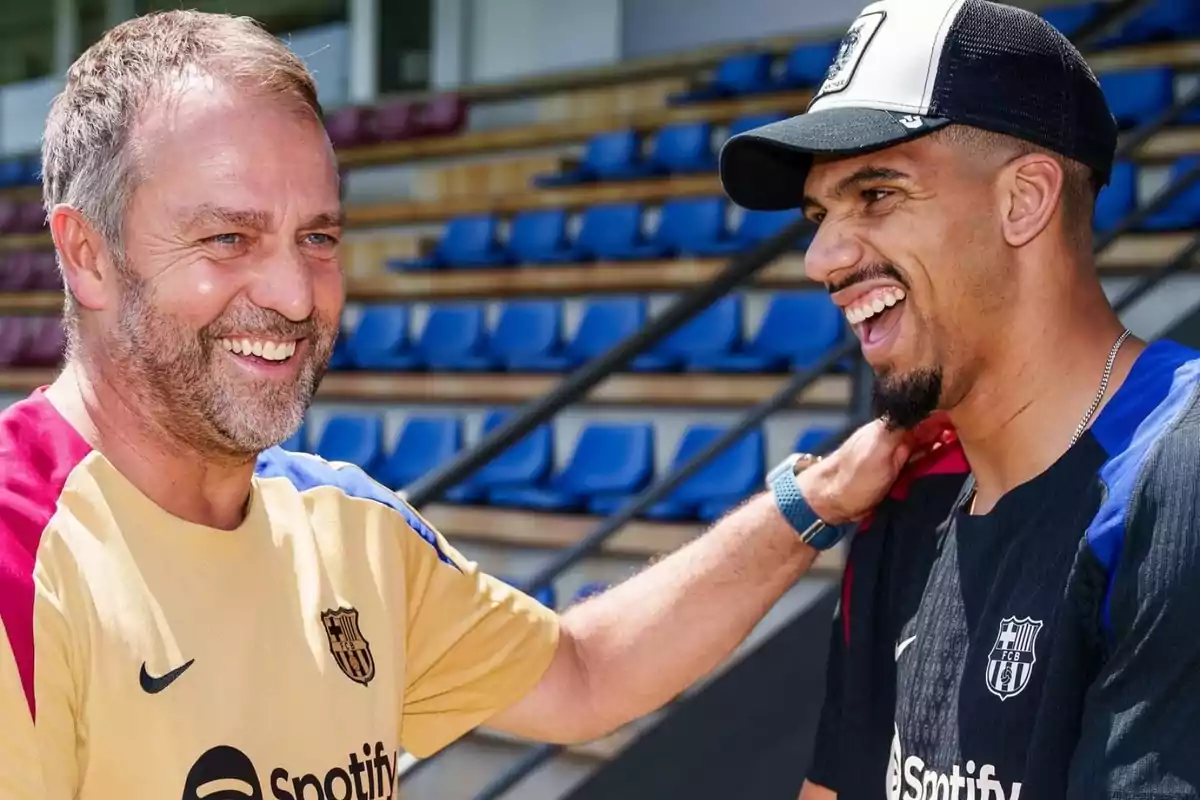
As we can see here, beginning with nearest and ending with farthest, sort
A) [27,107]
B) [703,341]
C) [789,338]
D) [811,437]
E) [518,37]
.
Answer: [811,437]
[789,338]
[703,341]
[518,37]
[27,107]

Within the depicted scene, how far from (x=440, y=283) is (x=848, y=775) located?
20.1 ft

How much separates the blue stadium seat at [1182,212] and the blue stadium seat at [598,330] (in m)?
2.19

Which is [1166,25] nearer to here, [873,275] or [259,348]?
[873,275]

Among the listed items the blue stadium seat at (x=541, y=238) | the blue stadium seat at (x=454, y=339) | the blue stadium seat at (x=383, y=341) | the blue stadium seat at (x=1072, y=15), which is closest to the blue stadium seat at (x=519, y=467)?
the blue stadium seat at (x=454, y=339)

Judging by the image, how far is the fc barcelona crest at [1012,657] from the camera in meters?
1.34

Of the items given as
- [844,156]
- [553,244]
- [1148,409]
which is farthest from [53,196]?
[553,244]

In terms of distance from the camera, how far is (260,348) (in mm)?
1429

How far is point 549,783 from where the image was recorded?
423 cm

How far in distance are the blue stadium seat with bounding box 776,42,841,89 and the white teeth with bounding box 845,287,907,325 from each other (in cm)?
539

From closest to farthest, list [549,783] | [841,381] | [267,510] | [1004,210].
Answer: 1. [1004,210]
2. [267,510]
3. [549,783]
4. [841,381]

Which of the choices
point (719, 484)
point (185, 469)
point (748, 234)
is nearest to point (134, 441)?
point (185, 469)

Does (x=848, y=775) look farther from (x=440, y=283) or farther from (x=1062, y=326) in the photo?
(x=440, y=283)

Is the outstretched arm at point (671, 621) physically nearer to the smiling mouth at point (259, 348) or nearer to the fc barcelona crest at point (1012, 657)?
the fc barcelona crest at point (1012, 657)

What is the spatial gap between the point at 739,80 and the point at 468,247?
5.74 ft
